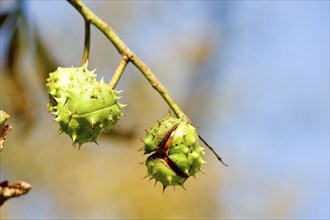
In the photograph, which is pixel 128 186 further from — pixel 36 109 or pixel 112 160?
pixel 36 109

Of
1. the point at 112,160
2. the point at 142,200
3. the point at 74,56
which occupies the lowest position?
the point at 142,200

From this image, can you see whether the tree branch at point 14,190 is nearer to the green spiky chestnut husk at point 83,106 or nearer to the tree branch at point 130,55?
the green spiky chestnut husk at point 83,106

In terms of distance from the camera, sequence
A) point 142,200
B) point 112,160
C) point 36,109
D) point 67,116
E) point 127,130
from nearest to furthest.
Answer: point 67,116 → point 127,130 → point 36,109 → point 142,200 → point 112,160

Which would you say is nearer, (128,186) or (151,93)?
(128,186)

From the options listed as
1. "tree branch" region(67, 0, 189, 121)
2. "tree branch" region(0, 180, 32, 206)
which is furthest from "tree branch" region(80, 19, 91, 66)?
"tree branch" region(0, 180, 32, 206)

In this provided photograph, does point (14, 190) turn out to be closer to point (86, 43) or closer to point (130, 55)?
point (130, 55)

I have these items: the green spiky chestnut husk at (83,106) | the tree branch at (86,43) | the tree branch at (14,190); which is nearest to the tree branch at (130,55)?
the tree branch at (86,43)

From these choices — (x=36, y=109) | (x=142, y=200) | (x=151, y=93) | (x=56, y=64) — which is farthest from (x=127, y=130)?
(x=151, y=93)
